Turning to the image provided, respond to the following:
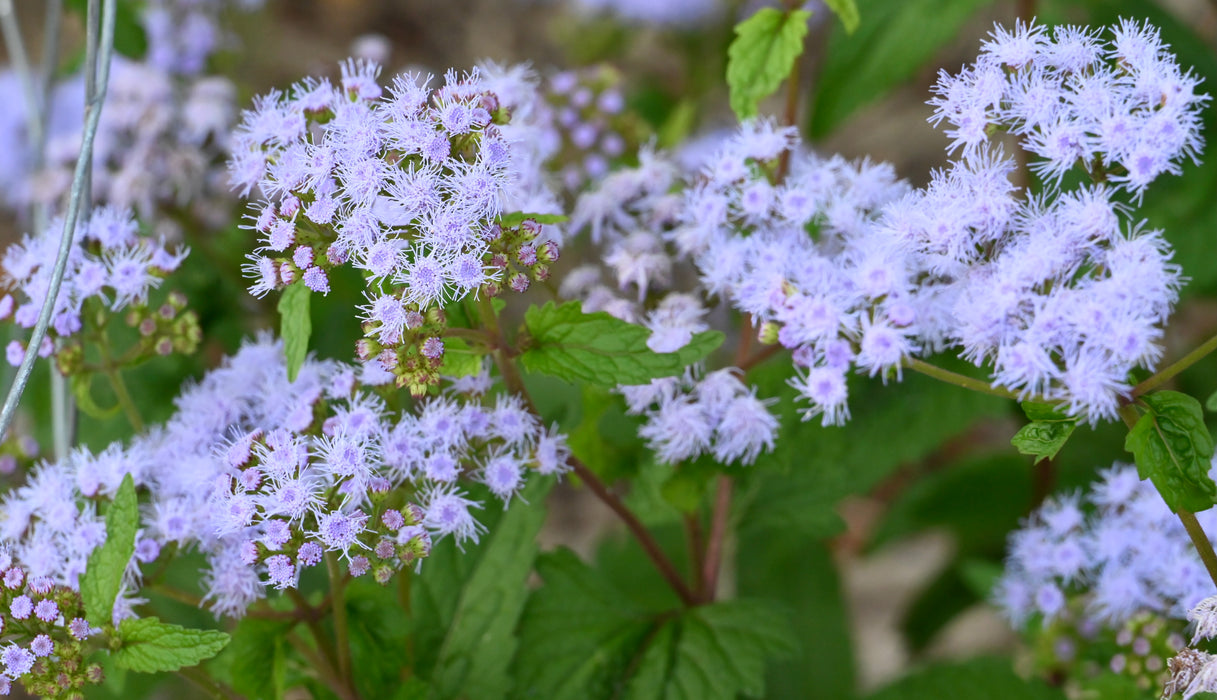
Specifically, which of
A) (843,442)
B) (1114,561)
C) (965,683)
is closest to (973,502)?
(965,683)

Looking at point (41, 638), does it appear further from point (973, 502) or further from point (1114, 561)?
point (973, 502)

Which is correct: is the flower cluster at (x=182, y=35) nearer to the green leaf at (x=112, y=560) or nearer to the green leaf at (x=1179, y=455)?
the green leaf at (x=112, y=560)

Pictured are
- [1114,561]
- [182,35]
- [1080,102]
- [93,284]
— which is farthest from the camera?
[182,35]

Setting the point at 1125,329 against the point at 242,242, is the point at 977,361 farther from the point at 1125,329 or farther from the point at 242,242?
the point at 242,242

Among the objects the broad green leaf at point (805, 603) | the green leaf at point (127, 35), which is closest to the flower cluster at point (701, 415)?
the broad green leaf at point (805, 603)

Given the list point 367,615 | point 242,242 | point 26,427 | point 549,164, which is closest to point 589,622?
point 367,615

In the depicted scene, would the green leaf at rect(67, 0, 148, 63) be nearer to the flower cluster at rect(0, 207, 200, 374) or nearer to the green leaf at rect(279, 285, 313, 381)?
the flower cluster at rect(0, 207, 200, 374)

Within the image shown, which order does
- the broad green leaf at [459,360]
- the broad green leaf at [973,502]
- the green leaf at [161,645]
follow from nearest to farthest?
the green leaf at [161,645] < the broad green leaf at [459,360] < the broad green leaf at [973,502]
